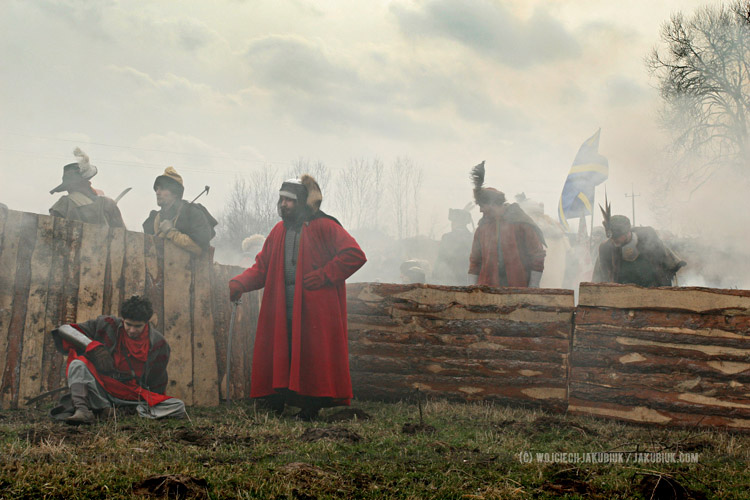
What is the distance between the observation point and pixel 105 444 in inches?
141

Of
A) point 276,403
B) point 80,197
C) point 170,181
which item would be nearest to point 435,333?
point 276,403

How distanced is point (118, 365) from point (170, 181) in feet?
7.32

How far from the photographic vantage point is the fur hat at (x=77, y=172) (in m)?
6.39

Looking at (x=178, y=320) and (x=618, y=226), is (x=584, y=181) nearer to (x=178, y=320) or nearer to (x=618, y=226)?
(x=618, y=226)

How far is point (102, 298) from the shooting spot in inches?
207

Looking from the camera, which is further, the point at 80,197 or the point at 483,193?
the point at 483,193

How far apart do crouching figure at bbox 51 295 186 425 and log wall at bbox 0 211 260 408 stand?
15.6 inches

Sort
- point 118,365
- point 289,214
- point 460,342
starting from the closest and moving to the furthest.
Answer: point 118,365
point 289,214
point 460,342

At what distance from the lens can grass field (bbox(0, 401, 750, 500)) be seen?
2.83 meters

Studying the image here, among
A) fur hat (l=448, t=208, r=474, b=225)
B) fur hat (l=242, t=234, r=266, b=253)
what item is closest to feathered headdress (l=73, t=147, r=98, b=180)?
fur hat (l=242, t=234, r=266, b=253)

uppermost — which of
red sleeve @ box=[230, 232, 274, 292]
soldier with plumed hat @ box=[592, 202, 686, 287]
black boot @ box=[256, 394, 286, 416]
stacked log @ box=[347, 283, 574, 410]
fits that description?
soldier with plumed hat @ box=[592, 202, 686, 287]

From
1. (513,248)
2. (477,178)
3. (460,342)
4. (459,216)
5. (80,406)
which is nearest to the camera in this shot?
(80,406)

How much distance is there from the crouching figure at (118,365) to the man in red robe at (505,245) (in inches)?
143

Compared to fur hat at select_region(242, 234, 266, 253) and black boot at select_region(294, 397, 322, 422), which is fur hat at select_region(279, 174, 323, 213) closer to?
black boot at select_region(294, 397, 322, 422)
